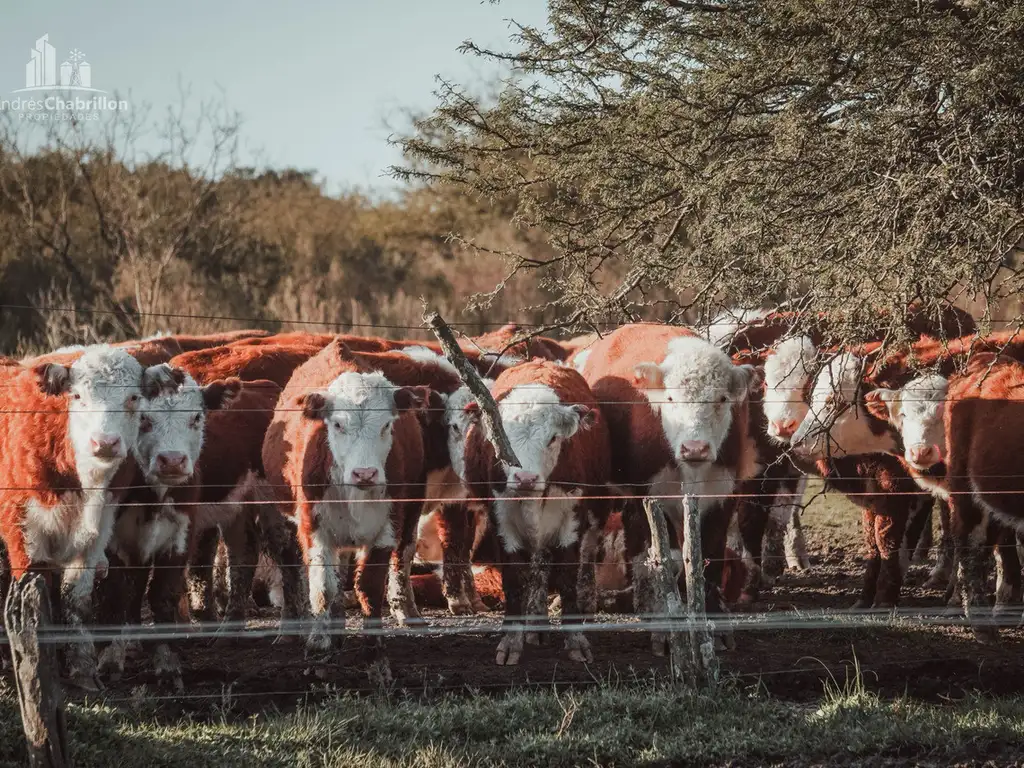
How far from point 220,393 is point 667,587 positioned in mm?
3770

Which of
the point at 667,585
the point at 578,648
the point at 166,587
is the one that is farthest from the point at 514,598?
the point at 166,587

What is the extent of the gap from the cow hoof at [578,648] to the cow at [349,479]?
1.37 meters

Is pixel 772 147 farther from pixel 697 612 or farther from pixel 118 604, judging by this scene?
pixel 118 604

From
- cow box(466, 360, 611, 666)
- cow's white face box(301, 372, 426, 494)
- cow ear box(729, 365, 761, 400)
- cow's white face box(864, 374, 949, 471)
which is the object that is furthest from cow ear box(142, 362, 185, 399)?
cow's white face box(864, 374, 949, 471)

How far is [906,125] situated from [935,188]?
49 cm

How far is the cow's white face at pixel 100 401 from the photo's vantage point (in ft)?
27.2

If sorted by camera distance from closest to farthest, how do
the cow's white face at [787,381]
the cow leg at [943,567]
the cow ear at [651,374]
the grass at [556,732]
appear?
the grass at [556,732] → the cow ear at [651,374] → the cow's white face at [787,381] → the cow leg at [943,567]

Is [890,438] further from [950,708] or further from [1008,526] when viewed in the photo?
[950,708]

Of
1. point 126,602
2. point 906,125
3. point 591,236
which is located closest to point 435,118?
point 591,236

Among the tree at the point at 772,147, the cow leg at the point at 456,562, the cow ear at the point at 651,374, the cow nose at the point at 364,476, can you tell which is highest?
the tree at the point at 772,147

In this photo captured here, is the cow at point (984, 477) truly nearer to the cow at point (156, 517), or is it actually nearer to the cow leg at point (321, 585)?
the cow leg at point (321, 585)

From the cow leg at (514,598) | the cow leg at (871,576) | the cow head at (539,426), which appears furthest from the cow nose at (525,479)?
the cow leg at (871,576)

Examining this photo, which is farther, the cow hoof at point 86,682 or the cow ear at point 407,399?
the cow ear at point 407,399

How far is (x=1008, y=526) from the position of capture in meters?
9.41
